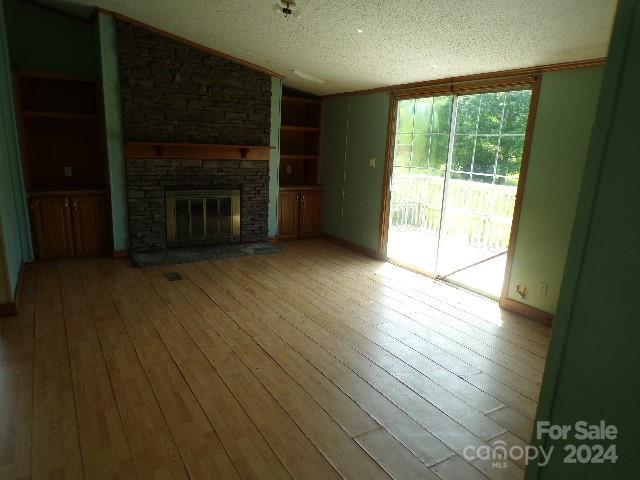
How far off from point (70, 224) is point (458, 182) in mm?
4890

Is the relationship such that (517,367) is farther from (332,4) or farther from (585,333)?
(332,4)

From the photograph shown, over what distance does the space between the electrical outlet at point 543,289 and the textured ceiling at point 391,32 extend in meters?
1.90

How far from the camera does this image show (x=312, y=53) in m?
4.46

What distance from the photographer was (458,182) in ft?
18.0

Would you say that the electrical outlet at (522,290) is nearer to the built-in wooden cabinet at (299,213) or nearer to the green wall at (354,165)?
the green wall at (354,165)

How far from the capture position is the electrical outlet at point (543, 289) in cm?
372

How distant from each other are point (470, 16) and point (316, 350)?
8.58 ft

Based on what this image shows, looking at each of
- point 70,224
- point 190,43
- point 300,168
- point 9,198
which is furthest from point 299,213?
point 9,198

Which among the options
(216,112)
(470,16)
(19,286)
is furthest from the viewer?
(216,112)

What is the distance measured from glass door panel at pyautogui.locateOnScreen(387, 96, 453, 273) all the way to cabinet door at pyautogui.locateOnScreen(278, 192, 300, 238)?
1.60 m

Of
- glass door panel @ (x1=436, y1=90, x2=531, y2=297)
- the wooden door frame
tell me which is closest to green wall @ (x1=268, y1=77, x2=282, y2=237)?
the wooden door frame

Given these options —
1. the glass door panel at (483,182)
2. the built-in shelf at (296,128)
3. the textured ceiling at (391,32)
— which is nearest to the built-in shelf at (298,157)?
the built-in shelf at (296,128)

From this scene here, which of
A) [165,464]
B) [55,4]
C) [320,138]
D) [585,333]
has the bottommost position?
[165,464]

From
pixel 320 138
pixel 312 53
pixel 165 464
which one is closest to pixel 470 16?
pixel 312 53
